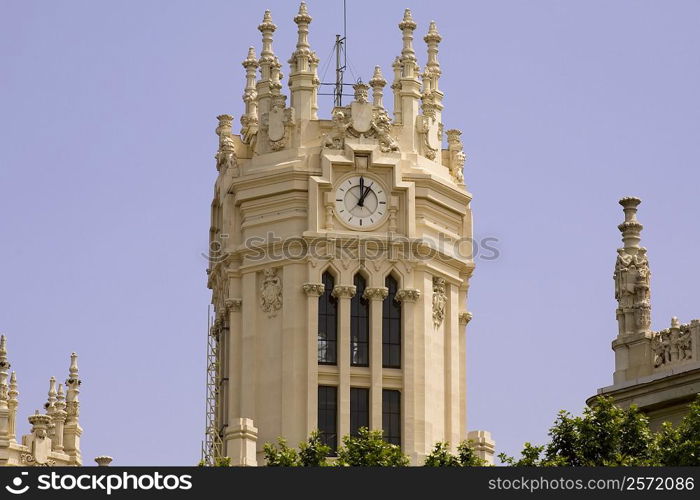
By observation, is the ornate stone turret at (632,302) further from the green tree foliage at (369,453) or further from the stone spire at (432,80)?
the stone spire at (432,80)

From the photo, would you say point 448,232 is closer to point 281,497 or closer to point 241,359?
point 241,359

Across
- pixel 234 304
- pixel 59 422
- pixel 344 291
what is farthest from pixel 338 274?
pixel 59 422

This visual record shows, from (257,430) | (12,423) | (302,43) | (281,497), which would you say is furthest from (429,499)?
(302,43)

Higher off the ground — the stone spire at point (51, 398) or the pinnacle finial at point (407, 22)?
the pinnacle finial at point (407, 22)

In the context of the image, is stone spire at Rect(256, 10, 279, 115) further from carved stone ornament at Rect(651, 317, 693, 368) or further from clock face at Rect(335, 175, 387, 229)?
carved stone ornament at Rect(651, 317, 693, 368)

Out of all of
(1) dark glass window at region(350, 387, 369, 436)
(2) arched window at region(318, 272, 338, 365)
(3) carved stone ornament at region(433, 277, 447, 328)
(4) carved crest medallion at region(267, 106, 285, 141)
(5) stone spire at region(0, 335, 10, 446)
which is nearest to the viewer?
(5) stone spire at region(0, 335, 10, 446)

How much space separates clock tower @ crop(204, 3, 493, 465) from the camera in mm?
119625

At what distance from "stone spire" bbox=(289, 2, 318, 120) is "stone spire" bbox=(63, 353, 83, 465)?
52.6ft

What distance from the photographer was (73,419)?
366ft

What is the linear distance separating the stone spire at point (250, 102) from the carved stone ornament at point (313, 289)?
797 cm

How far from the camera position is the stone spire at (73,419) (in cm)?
11019
